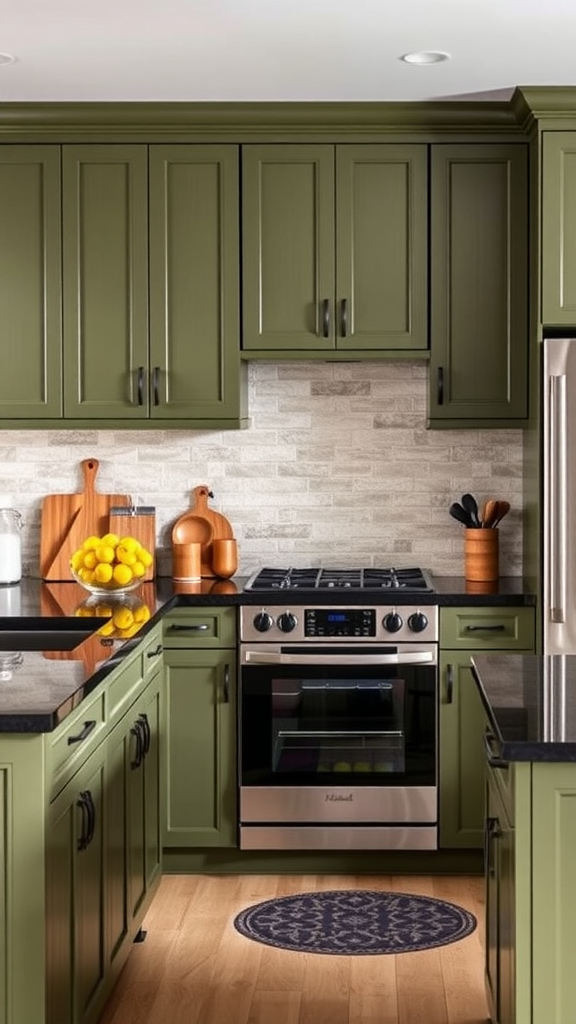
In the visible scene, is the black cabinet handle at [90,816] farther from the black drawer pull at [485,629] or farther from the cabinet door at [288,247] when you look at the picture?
the cabinet door at [288,247]

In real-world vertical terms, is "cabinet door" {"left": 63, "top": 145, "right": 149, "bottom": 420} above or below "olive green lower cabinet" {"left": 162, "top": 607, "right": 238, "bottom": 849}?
above

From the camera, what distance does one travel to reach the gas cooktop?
4.95m

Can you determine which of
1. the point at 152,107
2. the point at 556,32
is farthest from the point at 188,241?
the point at 556,32

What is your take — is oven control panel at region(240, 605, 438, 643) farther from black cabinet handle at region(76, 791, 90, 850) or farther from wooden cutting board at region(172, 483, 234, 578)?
black cabinet handle at region(76, 791, 90, 850)

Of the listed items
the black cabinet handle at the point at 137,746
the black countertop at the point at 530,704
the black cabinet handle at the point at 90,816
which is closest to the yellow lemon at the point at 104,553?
the black cabinet handle at the point at 137,746

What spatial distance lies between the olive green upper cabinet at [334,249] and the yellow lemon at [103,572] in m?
1.00

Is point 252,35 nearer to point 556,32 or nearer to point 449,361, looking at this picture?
point 556,32

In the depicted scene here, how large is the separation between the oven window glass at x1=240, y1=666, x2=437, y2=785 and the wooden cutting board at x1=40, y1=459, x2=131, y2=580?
3.24ft

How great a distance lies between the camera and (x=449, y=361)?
5133mm

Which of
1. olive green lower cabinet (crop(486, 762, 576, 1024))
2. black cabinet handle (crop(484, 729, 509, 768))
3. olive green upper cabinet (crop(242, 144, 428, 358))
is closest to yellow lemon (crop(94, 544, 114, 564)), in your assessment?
olive green upper cabinet (crop(242, 144, 428, 358))

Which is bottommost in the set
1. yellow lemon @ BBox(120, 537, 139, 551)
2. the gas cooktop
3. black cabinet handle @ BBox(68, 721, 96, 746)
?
black cabinet handle @ BBox(68, 721, 96, 746)

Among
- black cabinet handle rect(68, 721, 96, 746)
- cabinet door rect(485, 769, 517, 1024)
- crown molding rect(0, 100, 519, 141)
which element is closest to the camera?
cabinet door rect(485, 769, 517, 1024)

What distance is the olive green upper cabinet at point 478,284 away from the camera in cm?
509

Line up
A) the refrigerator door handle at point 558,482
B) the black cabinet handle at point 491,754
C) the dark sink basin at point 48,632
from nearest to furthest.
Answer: the black cabinet handle at point 491,754
the dark sink basin at point 48,632
the refrigerator door handle at point 558,482
